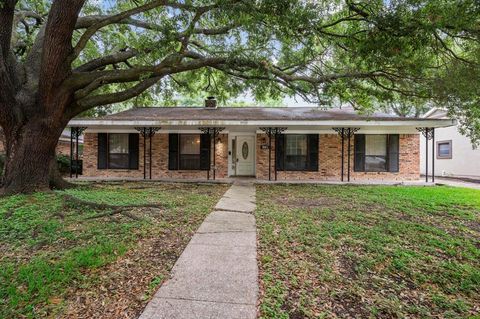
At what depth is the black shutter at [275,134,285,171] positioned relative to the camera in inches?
491

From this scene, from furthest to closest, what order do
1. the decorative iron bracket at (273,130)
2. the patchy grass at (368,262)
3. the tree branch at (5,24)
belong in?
the decorative iron bracket at (273,130) < the tree branch at (5,24) < the patchy grass at (368,262)

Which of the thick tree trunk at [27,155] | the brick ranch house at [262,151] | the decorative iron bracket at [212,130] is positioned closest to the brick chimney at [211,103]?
the brick ranch house at [262,151]

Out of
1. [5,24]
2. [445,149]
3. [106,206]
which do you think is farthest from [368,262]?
[445,149]

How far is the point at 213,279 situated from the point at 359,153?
11225 mm

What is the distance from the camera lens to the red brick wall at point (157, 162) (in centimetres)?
1262

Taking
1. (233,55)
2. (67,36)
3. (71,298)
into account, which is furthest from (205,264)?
(67,36)

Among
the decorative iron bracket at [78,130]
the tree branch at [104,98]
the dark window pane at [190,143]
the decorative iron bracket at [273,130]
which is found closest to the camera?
the tree branch at [104,98]

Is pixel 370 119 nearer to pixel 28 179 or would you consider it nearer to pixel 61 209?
pixel 61 209

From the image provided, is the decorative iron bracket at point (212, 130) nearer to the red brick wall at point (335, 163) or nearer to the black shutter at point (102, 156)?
the red brick wall at point (335, 163)

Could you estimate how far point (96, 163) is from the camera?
12648 mm

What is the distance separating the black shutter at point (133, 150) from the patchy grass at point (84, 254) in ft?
23.2

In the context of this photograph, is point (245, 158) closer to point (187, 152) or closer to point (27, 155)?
point (187, 152)

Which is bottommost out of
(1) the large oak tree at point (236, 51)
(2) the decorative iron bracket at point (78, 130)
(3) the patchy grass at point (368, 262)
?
(3) the patchy grass at point (368, 262)

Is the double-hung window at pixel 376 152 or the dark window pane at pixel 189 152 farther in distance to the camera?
the dark window pane at pixel 189 152
